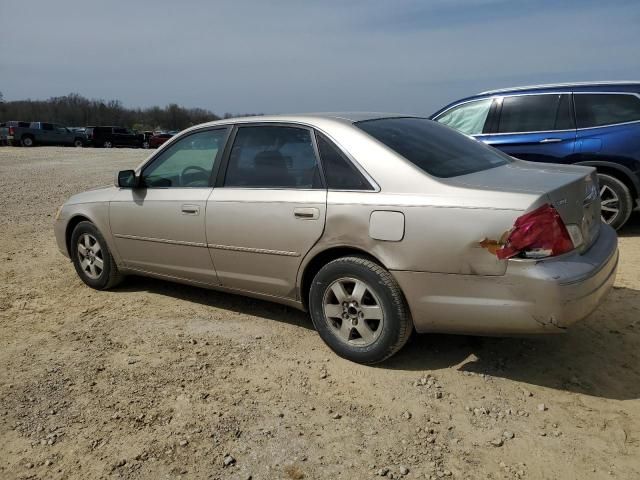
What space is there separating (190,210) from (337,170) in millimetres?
1287

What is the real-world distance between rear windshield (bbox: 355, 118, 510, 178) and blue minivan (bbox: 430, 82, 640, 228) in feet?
10.1

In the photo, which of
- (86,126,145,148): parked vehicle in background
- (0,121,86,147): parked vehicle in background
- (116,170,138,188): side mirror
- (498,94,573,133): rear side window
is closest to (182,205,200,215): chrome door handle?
(116,170,138,188): side mirror

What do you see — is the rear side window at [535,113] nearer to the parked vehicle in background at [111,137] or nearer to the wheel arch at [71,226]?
the wheel arch at [71,226]

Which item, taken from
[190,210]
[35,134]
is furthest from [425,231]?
[35,134]

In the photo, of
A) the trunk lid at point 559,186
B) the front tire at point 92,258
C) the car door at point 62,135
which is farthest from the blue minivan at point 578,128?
the car door at point 62,135

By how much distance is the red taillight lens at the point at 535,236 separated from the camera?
2.88 m

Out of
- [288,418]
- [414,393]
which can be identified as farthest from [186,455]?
[414,393]

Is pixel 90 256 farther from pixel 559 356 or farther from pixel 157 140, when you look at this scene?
pixel 157 140

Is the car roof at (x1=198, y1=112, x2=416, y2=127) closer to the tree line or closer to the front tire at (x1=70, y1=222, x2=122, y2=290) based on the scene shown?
the front tire at (x1=70, y1=222, x2=122, y2=290)

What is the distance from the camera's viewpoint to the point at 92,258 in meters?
5.19

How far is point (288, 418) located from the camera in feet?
9.91

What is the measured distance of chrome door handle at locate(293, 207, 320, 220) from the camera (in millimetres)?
3549

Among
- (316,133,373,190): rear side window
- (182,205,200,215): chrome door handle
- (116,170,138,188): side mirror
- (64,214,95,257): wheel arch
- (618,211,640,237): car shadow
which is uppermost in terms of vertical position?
(316,133,373,190): rear side window

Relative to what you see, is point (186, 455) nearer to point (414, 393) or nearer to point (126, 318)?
point (414, 393)
